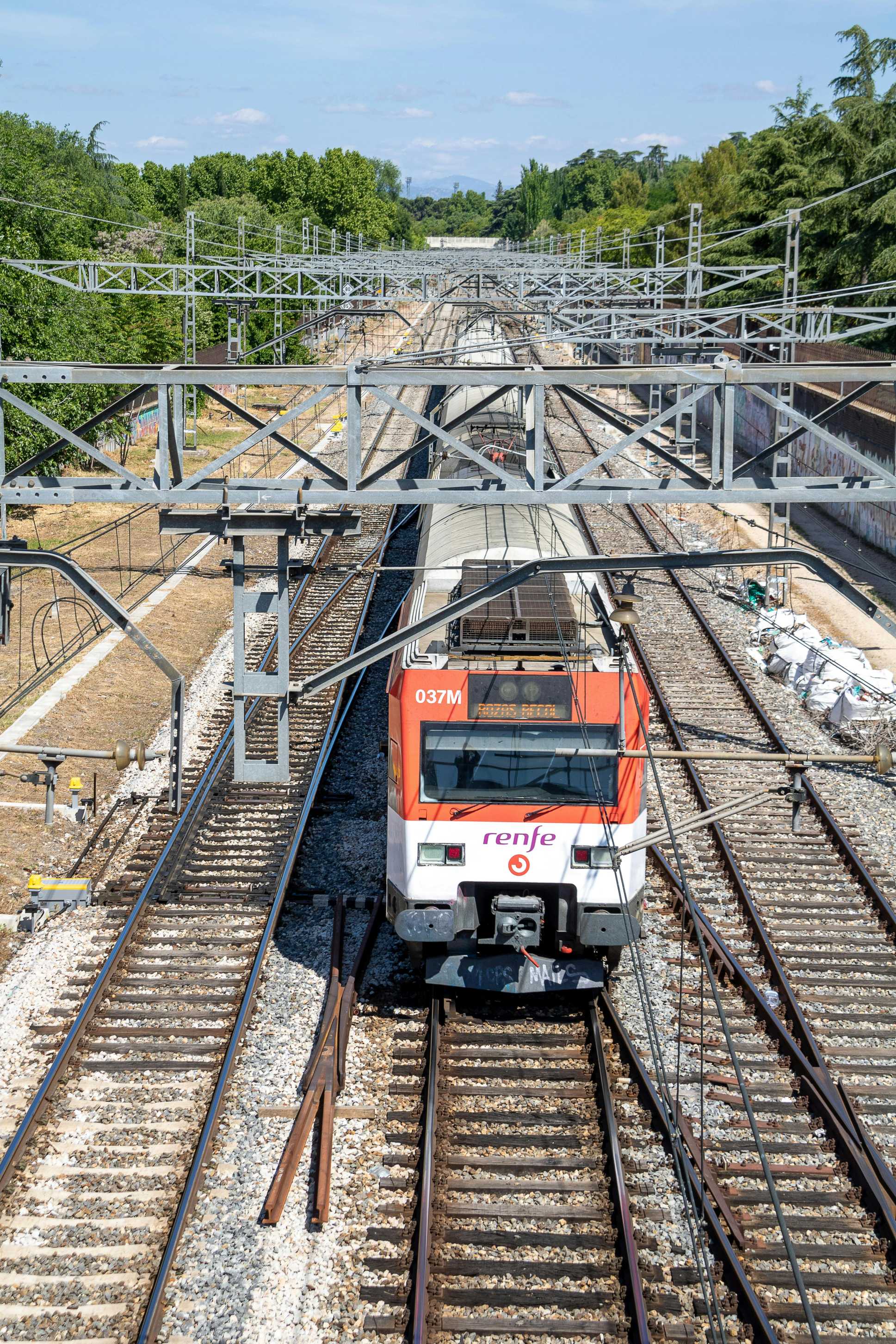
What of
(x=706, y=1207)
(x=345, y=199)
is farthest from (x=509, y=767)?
(x=345, y=199)

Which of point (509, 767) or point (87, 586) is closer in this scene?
point (87, 586)

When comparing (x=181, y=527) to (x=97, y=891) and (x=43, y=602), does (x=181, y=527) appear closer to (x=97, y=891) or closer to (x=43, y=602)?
(x=97, y=891)

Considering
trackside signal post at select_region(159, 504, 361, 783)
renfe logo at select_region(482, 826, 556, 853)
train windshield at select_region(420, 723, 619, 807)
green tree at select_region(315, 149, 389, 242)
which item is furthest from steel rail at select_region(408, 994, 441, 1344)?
green tree at select_region(315, 149, 389, 242)

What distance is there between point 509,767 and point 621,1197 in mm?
2886

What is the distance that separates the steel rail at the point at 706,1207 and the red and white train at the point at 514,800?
46 centimetres

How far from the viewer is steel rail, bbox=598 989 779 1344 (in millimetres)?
6578

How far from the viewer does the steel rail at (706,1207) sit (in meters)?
6.58

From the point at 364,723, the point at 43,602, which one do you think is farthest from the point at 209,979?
the point at 43,602

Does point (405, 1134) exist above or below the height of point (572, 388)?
below

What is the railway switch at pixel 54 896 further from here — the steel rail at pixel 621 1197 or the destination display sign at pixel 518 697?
the steel rail at pixel 621 1197

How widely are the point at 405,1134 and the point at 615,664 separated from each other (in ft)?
11.2

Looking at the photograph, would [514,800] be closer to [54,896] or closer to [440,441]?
[440,441]

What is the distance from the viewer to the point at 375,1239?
7.32 meters

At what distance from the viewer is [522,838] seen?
898 cm
